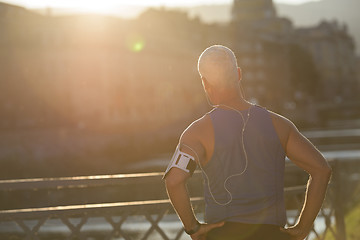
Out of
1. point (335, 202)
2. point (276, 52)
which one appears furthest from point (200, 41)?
point (335, 202)

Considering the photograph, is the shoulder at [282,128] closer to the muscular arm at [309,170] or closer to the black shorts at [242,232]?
the muscular arm at [309,170]

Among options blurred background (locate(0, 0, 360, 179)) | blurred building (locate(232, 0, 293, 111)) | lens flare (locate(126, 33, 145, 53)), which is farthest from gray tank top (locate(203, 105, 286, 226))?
blurred building (locate(232, 0, 293, 111))

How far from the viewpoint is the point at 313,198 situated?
3.78 m

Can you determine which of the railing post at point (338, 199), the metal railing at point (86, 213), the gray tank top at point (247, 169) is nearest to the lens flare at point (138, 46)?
the railing post at point (338, 199)

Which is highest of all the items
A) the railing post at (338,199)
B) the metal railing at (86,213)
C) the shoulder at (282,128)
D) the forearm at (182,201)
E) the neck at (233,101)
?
the neck at (233,101)

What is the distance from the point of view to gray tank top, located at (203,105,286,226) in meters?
3.59

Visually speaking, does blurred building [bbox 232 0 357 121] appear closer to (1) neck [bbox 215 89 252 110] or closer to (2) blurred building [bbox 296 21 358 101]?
(2) blurred building [bbox 296 21 358 101]

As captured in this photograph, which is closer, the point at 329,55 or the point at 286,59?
the point at 286,59

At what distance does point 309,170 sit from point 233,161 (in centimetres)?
44

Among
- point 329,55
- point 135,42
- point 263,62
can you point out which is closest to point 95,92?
point 135,42

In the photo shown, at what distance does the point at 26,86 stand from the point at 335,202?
58326 mm

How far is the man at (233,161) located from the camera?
3.59m

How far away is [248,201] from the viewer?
11.8ft

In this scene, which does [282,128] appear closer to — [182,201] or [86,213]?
[182,201]
